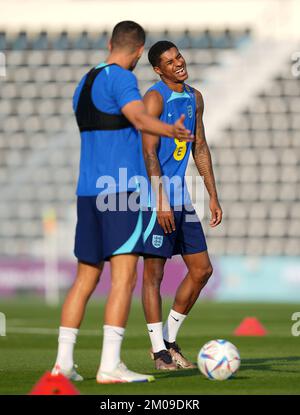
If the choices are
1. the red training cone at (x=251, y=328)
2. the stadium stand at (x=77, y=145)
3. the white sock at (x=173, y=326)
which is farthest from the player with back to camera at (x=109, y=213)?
the stadium stand at (x=77, y=145)

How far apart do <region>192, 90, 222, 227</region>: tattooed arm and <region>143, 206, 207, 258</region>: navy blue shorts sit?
8.1 inches

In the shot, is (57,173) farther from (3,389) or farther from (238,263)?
(3,389)

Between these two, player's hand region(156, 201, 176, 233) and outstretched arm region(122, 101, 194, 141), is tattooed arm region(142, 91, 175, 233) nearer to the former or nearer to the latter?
player's hand region(156, 201, 176, 233)

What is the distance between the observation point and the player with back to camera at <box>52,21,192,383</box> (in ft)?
25.0

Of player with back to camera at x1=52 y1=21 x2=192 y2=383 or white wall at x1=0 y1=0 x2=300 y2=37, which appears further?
white wall at x1=0 y1=0 x2=300 y2=37

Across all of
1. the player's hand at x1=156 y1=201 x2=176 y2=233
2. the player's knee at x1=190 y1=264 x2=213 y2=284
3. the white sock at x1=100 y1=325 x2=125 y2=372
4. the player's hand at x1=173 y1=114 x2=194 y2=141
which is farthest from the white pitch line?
the player's hand at x1=173 y1=114 x2=194 y2=141

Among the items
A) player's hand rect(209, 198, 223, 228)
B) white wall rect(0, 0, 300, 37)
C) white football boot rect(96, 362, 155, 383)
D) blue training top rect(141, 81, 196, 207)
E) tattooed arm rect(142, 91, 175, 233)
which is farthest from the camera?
white wall rect(0, 0, 300, 37)

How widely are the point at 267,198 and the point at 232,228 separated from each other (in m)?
1.46

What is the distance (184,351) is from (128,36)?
430 cm

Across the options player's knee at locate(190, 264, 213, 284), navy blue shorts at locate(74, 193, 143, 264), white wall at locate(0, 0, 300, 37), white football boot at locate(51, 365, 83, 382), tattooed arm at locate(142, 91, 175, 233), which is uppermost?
white wall at locate(0, 0, 300, 37)

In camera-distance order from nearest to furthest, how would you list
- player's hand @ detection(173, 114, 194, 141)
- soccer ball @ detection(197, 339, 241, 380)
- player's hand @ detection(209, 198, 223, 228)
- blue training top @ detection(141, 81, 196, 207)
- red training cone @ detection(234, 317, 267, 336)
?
player's hand @ detection(173, 114, 194, 141), soccer ball @ detection(197, 339, 241, 380), blue training top @ detection(141, 81, 196, 207), player's hand @ detection(209, 198, 223, 228), red training cone @ detection(234, 317, 267, 336)

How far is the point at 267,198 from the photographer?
31547 mm

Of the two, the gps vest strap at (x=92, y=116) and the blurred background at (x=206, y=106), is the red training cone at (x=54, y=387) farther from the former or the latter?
the blurred background at (x=206, y=106)

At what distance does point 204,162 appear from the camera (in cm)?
974
